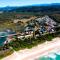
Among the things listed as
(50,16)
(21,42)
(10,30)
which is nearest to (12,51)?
(21,42)

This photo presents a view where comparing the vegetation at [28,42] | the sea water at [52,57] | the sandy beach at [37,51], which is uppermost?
the vegetation at [28,42]

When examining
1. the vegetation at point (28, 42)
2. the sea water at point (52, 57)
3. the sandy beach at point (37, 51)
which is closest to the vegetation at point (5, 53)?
the sandy beach at point (37, 51)

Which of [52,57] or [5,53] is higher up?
[5,53]

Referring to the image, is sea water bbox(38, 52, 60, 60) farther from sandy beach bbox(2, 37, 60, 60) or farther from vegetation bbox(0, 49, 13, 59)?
vegetation bbox(0, 49, 13, 59)

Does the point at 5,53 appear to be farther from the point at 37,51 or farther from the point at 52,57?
the point at 52,57

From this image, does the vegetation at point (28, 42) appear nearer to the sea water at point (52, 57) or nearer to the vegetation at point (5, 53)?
the vegetation at point (5, 53)

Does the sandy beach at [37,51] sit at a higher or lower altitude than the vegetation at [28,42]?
lower

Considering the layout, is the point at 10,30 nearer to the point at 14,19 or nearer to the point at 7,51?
the point at 14,19

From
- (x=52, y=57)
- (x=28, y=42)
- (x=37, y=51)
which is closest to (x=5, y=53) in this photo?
(x=37, y=51)
